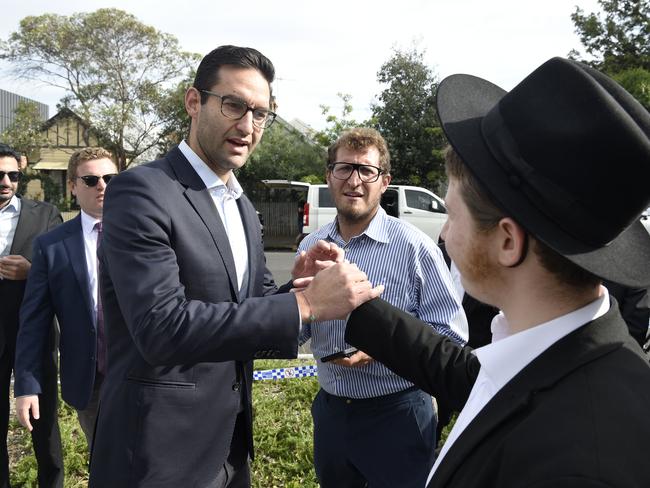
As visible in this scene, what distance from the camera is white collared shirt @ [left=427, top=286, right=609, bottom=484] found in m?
1.12

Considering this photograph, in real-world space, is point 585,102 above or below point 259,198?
above

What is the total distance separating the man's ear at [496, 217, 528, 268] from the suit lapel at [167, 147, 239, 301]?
42.2 inches

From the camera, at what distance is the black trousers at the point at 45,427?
137 inches

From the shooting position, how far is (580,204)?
1041 mm

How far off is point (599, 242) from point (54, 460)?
3563 millimetres

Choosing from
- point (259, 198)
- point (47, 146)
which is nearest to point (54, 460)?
point (259, 198)

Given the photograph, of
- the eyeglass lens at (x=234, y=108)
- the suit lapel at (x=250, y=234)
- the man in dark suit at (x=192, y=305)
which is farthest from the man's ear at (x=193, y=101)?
the suit lapel at (x=250, y=234)

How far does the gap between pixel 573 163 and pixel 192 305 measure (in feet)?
3.84

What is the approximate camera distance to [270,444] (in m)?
4.16

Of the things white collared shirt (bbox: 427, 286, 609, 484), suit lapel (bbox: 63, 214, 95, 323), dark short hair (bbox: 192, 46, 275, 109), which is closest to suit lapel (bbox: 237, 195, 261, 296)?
dark short hair (bbox: 192, 46, 275, 109)

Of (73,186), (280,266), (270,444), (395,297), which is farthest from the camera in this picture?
(280,266)

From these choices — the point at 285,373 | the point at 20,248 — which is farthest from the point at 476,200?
the point at 285,373

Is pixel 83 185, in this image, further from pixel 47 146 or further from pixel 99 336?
pixel 47 146

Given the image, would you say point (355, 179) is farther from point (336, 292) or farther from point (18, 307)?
point (18, 307)
